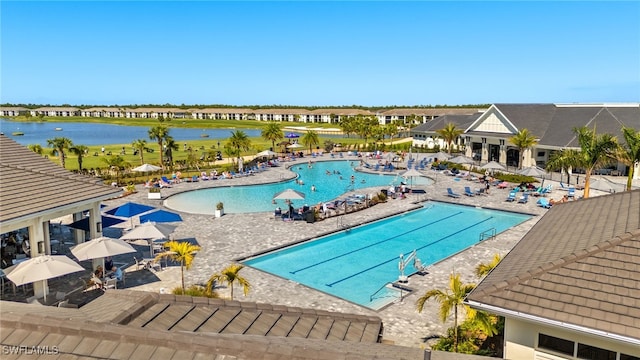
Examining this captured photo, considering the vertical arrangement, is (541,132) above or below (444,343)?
above

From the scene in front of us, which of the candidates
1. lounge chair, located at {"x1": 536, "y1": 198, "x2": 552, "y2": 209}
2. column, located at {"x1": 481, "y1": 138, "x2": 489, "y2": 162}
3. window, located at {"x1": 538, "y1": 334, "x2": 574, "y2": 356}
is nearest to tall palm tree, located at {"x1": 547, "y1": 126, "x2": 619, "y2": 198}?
lounge chair, located at {"x1": 536, "y1": 198, "x2": 552, "y2": 209}

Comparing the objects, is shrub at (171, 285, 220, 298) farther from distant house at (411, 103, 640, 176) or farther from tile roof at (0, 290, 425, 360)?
distant house at (411, 103, 640, 176)

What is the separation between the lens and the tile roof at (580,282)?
7133 mm

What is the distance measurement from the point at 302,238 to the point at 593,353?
16.1 m

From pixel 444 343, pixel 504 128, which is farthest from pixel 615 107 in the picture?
pixel 444 343

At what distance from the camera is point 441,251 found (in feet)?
72.7

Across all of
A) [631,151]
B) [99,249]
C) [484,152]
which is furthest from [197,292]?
[484,152]

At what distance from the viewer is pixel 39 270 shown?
13047 mm

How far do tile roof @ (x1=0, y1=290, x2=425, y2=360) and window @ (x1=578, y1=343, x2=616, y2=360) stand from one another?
325 centimetres

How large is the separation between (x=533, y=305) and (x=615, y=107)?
1952 inches

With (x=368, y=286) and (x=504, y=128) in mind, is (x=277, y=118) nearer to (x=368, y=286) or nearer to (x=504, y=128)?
(x=504, y=128)

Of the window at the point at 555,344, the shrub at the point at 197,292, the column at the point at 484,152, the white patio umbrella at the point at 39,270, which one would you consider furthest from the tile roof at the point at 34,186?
the column at the point at 484,152

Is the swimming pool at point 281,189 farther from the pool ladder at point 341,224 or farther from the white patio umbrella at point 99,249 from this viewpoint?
the white patio umbrella at point 99,249

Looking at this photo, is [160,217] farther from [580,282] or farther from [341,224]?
[580,282]
